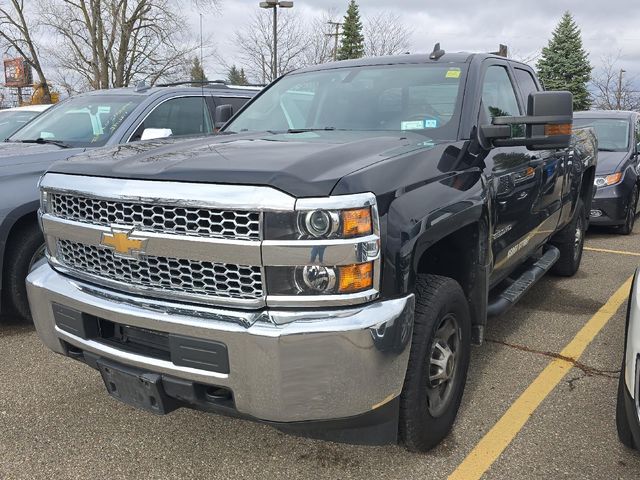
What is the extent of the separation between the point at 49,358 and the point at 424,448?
259cm

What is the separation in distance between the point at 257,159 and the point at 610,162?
710 cm

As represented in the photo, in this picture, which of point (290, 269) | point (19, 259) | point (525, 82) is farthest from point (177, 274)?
point (525, 82)

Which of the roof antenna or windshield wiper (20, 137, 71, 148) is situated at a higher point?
the roof antenna

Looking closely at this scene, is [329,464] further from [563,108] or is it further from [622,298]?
[622,298]

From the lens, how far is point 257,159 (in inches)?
91.0

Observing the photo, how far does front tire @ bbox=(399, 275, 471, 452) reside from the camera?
238cm

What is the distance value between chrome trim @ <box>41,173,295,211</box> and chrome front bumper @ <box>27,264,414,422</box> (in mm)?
390

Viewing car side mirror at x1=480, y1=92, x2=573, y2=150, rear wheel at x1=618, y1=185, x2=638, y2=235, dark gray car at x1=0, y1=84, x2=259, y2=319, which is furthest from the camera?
rear wheel at x1=618, y1=185, x2=638, y2=235

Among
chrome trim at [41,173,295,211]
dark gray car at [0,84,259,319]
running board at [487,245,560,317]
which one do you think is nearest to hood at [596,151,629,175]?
running board at [487,245,560,317]

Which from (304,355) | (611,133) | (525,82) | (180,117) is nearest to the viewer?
(304,355)

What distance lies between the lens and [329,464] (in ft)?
8.73

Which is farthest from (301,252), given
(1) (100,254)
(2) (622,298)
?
(2) (622,298)

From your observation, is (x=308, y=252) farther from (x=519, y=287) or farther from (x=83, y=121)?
(x=83, y=121)

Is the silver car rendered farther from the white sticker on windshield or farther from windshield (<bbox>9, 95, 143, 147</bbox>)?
windshield (<bbox>9, 95, 143, 147</bbox>)
